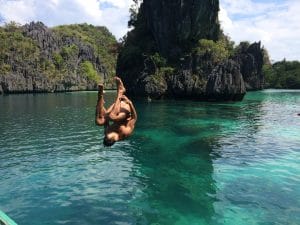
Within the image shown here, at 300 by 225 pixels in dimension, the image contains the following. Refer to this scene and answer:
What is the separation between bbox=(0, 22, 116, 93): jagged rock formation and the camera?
139625mm

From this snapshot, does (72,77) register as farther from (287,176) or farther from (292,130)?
(287,176)

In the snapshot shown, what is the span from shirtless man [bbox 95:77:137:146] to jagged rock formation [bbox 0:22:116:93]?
415 ft

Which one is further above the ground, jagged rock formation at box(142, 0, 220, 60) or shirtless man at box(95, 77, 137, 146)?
jagged rock formation at box(142, 0, 220, 60)

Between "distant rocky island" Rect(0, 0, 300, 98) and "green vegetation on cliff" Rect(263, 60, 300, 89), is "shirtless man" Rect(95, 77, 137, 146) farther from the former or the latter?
"green vegetation on cliff" Rect(263, 60, 300, 89)

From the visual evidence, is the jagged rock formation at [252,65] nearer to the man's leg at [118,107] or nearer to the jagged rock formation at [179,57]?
the jagged rock formation at [179,57]

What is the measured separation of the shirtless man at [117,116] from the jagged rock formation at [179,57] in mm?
62571

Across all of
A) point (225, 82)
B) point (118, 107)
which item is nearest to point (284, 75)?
point (225, 82)

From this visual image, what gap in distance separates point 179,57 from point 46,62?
89.1 m

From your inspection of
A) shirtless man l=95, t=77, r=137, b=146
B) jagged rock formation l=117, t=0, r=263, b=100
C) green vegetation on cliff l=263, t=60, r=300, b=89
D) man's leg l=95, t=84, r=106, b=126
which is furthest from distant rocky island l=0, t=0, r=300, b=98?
man's leg l=95, t=84, r=106, b=126

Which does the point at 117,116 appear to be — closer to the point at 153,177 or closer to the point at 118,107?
the point at 118,107

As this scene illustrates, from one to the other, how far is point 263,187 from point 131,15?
86.5 metres

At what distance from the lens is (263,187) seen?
1981 cm

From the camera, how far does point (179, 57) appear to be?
85062 millimetres

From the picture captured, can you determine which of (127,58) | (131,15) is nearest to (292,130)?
→ (127,58)
